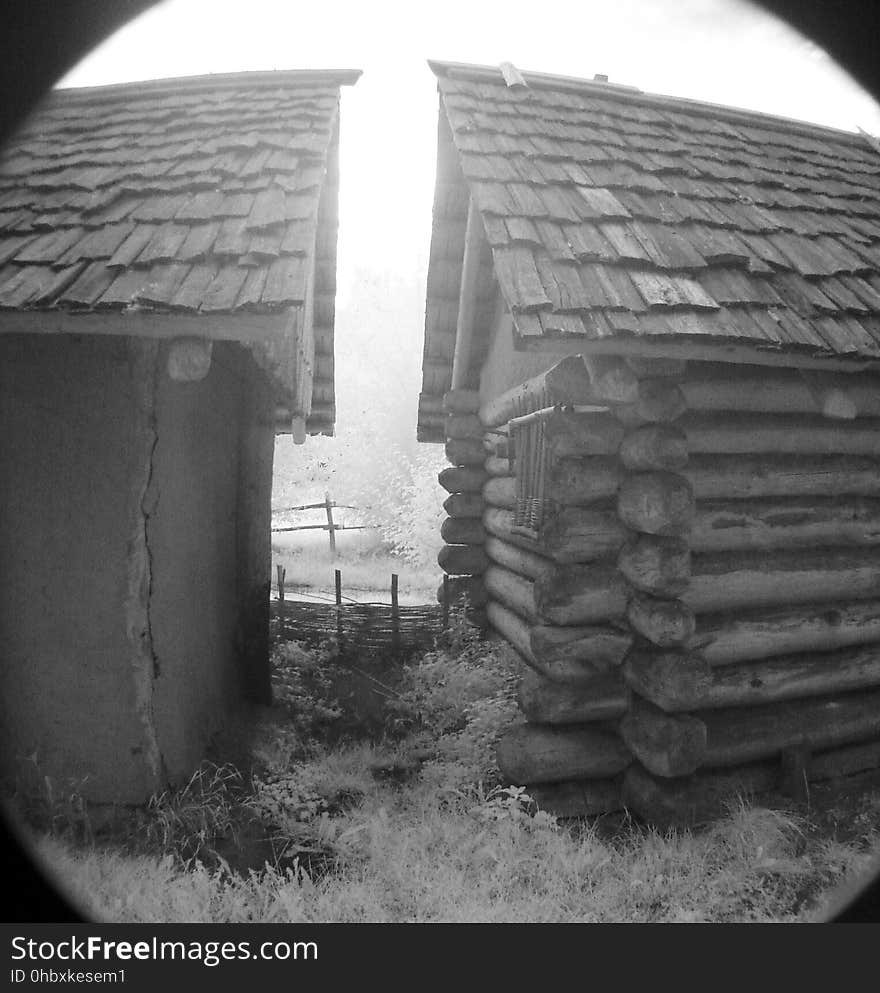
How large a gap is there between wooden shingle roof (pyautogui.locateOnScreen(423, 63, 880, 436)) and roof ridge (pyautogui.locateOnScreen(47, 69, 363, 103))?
1.01 metres

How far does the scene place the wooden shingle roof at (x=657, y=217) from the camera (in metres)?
3.06

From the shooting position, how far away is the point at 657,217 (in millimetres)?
3742

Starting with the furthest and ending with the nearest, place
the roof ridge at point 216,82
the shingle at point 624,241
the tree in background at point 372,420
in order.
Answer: the tree in background at point 372,420, the roof ridge at point 216,82, the shingle at point 624,241

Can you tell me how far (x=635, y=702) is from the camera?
11.6 feet

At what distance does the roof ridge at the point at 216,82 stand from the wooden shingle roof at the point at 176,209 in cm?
2

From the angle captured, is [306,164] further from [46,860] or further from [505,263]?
[46,860]

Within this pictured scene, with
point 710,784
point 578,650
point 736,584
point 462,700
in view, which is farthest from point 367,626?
point 736,584

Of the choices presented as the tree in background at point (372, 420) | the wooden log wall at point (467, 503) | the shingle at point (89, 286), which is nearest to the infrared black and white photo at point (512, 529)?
the shingle at point (89, 286)

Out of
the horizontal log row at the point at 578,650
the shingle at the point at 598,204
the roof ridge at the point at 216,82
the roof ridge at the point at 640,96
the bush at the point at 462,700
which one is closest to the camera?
the horizontal log row at the point at 578,650

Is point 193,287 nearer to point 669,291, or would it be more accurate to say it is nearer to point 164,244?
point 164,244

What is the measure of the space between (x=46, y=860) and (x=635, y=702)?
9.73ft

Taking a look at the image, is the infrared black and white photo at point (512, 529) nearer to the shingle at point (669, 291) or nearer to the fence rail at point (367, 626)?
the shingle at point (669, 291)

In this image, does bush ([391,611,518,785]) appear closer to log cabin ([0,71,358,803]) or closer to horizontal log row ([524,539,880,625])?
horizontal log row ([524,539,880,625])
